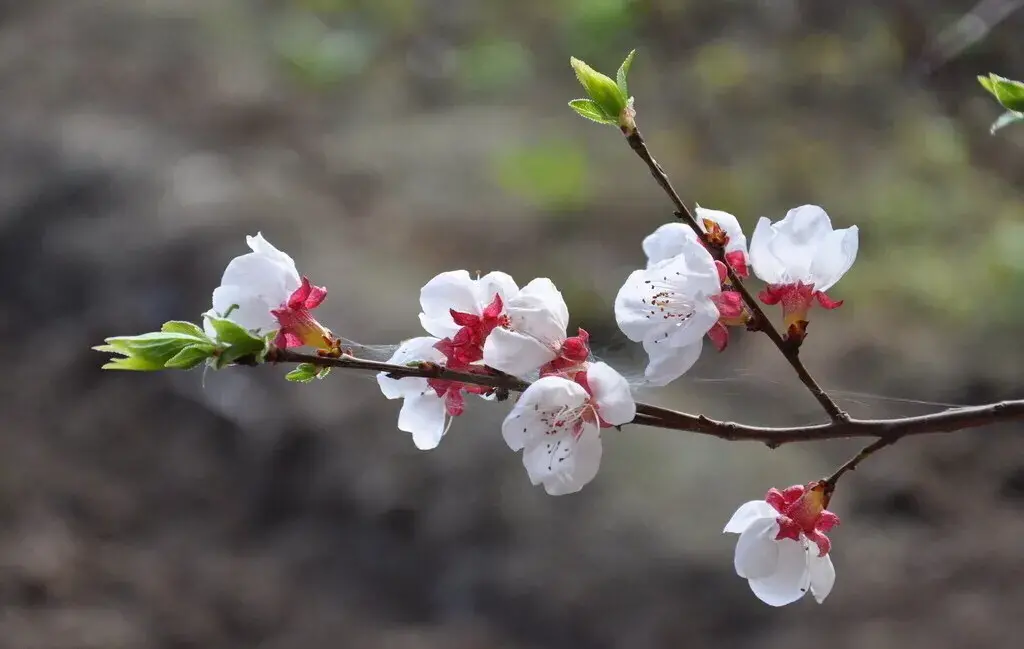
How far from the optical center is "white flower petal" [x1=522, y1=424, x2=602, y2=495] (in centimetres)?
40

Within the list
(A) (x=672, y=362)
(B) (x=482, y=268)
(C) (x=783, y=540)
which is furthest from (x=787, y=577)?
(B) (x=482, y=268)

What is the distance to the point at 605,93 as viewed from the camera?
1.30 ft

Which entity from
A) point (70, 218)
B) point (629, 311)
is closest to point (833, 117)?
point (629, 311)

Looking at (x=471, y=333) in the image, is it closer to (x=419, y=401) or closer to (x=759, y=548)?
(x=419, y=401)

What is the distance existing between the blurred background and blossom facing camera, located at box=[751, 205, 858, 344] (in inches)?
20.4

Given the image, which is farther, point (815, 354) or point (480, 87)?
point (480, 87)

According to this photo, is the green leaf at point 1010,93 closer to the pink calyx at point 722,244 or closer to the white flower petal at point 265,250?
the pink calyx at point 722,244

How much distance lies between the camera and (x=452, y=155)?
150 centimetres

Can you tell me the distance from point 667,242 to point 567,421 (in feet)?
0.34

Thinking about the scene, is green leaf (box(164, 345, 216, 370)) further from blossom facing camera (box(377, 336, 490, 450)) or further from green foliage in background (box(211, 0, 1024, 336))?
green foliage in background (box(211, 0, 1024, 336))

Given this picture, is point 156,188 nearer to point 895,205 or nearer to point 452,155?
point 452,155

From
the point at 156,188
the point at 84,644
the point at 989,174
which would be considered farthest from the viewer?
the point at 156,188

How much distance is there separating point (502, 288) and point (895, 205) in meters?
1.05

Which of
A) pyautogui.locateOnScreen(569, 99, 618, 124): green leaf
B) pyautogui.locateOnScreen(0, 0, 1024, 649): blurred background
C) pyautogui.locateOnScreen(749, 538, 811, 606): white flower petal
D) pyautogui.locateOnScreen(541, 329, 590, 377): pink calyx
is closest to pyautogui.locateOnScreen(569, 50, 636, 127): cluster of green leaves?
pyautogui.locateOnScreen(569, 99, 618, 124): green leaf
